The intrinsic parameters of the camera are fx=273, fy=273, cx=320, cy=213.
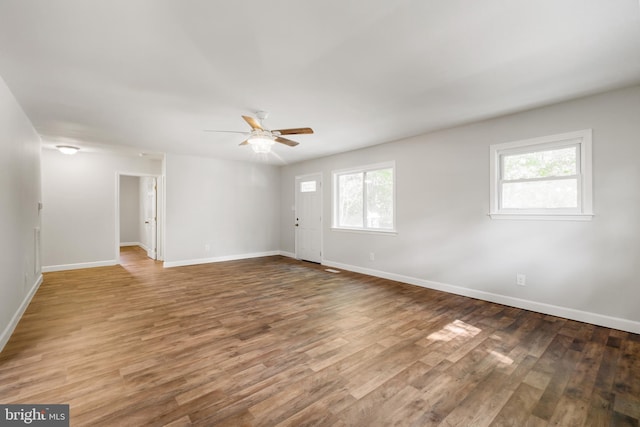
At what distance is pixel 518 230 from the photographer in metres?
3.57

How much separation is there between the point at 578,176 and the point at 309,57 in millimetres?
3344

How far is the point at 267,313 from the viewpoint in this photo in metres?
3.39

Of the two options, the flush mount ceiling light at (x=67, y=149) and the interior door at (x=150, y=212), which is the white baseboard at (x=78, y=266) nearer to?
the interior door at (x=150, y=212)

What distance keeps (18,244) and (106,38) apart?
2789mm

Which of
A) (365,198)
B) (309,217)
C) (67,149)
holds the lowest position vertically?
(309,217)

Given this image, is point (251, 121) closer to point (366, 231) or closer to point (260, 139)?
point (260, 139)

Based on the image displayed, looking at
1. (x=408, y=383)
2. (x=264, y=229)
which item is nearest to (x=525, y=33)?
(x=408, y=383)

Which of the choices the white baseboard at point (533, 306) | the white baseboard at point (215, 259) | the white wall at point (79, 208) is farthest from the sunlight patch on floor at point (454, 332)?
the white wall at point (79, 208)

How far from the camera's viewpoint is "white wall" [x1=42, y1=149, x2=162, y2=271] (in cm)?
567

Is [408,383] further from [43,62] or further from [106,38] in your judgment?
[43,62]

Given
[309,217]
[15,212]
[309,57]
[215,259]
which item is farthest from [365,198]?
[15,212]

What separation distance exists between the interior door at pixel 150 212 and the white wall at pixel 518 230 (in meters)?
5.44

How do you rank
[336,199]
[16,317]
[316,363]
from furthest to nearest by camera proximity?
[336,199], [16,317], [316,363]

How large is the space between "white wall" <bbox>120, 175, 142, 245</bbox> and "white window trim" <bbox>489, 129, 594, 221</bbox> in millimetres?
10355
